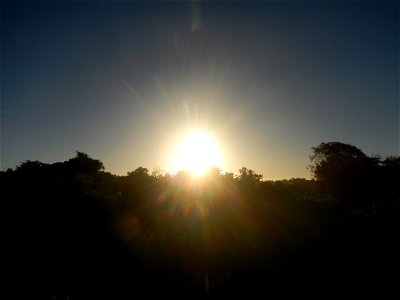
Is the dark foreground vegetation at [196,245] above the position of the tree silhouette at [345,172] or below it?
below

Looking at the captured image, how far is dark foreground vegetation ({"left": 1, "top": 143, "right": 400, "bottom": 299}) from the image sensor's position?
51.7 feet

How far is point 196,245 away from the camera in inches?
848

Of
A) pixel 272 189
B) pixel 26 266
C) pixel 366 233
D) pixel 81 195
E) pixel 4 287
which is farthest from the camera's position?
pixel 272 189

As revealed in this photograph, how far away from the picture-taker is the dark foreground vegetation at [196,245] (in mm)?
15766

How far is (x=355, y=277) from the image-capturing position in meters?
16.3

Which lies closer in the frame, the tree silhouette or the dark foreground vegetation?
the dark foreground vegetation

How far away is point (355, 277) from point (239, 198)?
1441 cm

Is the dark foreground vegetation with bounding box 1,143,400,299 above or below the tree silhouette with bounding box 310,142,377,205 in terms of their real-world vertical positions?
below

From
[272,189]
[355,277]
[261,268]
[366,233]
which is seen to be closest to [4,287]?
[261,268]

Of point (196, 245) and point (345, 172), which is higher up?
point (345, 172)

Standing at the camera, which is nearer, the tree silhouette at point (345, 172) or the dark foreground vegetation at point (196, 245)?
the dark foreground vegetation at point (196, 245)

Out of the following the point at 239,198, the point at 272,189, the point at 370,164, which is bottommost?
the point at 239,198

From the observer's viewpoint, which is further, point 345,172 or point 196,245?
point 345,172

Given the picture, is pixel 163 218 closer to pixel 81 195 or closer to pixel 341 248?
pixel 81 195
